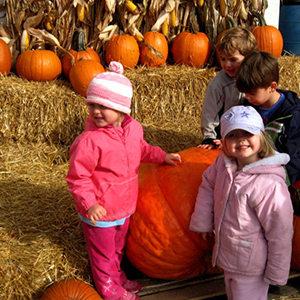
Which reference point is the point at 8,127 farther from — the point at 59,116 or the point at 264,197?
the point at 264,197

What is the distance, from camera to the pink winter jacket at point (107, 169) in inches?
80.4

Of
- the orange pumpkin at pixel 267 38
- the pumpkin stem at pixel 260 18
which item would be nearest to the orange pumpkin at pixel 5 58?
the orange pumpkin at pixel 267 38

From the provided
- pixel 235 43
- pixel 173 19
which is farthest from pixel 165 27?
pixel 235 43

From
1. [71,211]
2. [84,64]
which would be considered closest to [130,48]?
[84,64]

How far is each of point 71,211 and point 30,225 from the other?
356mm

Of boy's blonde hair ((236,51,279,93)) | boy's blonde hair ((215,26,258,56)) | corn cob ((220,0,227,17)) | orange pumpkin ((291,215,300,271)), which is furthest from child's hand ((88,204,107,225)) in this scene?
corn cob ((220,0,227,17))

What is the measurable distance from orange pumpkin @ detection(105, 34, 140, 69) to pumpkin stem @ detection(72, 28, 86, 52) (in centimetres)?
35

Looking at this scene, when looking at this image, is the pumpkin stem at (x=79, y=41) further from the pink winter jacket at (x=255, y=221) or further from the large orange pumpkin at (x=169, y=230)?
the pink winter jacket at (x=255, y=221)

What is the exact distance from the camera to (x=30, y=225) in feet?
9.04

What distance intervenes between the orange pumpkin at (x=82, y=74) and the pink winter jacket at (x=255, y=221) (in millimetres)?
2677

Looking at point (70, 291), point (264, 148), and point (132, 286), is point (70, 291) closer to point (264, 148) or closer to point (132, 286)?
point (132, 286)

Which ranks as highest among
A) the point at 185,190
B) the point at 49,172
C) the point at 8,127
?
the point at 185,190

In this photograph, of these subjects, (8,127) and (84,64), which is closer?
(8,127)

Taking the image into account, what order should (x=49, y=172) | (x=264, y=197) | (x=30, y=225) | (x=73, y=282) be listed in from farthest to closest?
(x=49, y=172), (x=30, y=225), (x=73, y=282), (x=264, y=197)
